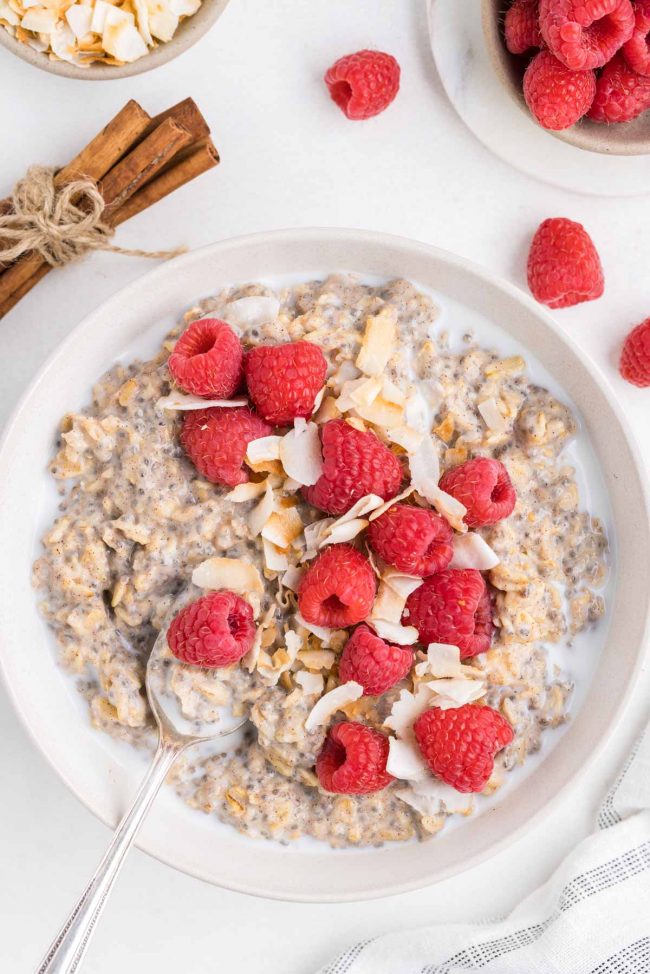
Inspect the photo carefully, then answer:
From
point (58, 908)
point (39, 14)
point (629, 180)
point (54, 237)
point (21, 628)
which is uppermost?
point (39, 14)

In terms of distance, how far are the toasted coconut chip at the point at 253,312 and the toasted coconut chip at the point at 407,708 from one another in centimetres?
56

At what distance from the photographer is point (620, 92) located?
56.8 inches

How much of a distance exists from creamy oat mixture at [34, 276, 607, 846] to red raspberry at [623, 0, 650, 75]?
46 cm

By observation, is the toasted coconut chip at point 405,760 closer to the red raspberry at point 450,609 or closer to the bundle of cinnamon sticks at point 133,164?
the red raspberry at point 450,609

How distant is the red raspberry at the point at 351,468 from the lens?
4.19 feet

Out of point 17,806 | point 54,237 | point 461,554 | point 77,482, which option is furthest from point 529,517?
point 17,806

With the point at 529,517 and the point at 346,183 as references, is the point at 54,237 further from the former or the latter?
the point at 529,517

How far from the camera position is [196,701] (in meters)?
1.33

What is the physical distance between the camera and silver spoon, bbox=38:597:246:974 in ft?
4.23

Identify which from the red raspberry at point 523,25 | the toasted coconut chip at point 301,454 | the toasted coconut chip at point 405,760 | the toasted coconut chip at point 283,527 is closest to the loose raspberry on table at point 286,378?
the toasted coconut chip at point 301,454

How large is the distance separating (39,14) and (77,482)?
0.69 meters

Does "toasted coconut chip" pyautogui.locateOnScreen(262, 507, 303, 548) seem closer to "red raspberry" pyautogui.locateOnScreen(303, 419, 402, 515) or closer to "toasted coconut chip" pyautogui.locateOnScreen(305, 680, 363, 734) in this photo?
"red raspberry" pyautogui.locateOnScreen(303, 419, 402, 515)

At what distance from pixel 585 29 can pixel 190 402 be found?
0.77m

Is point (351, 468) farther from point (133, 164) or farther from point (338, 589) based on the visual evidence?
point (133, 164)
